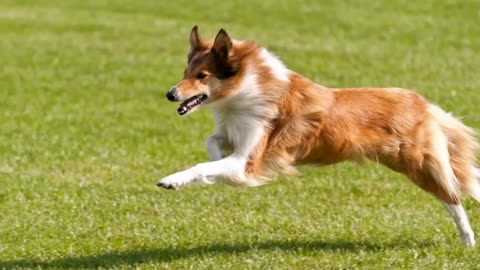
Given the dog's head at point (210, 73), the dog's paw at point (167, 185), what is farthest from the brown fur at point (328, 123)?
the dog's paw at point (167, 185)

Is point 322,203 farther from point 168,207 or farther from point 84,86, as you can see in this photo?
point 84,86

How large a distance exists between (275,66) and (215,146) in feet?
2.84

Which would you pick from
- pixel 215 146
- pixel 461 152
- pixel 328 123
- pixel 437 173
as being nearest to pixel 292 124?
pixel 328 123

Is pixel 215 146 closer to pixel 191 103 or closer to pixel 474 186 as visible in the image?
pixel 191 103

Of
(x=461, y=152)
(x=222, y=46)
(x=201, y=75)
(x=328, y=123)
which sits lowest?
(x=461, y=152)

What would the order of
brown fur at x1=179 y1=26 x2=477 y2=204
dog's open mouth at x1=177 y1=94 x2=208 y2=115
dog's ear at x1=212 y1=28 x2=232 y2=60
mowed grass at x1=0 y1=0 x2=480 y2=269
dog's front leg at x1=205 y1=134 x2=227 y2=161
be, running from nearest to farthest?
dog's open mouth at x1=177 y1=94 x2=208 y2=115, dog's ear at x1=212 y1=28 x2=232 y2=60, brown fur at x1=179 y1=26 x2=477 y2=204, dog's front leg at x1=205 y1=134 x2=227 y2=161, mowed grass at x1=0 y1=0 x2=480 y2=269

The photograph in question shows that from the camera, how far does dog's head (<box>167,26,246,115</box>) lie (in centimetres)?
830

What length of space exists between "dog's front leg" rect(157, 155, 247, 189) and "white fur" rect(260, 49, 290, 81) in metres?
0.80

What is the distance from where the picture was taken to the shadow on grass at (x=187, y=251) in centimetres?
840

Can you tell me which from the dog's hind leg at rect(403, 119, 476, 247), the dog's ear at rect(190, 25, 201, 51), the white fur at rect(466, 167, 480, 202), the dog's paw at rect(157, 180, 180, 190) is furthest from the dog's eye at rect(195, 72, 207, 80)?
the white fur at rect(466, 167, 480, 202)

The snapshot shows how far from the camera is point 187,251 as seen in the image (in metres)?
8.75

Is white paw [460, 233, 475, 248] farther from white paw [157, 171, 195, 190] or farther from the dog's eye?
the dog's eye

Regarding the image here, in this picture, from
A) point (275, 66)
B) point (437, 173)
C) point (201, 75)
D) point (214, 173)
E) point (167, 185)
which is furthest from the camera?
point (437, 173)

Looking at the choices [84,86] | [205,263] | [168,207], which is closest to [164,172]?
[168,207]
